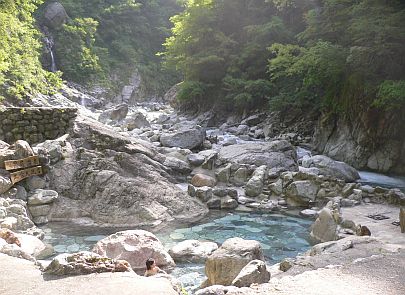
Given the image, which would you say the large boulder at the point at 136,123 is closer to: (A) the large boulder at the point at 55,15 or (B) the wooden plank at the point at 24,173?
(B) the wooden plank at the point at 24,173

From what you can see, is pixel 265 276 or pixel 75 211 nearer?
pixel 265 276

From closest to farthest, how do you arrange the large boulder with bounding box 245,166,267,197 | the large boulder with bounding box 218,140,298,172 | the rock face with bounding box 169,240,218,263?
1. the rock face with bounding box 169,240,218,263
2. the large boulder with bounding box 245,166,267,197
3. the large boulder with bounding box 218,140,298,172

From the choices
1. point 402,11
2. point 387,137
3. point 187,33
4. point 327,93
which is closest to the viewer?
point 402,11

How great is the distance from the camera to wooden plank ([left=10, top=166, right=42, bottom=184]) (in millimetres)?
7773

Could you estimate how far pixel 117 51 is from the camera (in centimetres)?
4209

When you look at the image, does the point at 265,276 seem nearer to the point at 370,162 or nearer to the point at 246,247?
the point at 246,247

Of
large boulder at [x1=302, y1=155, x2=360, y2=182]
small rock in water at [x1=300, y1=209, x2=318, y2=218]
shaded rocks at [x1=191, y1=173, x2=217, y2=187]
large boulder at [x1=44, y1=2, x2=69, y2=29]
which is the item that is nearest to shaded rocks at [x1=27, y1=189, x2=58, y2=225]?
shaded rocks at [x1=191, y1=173, x2=217, y2=187]

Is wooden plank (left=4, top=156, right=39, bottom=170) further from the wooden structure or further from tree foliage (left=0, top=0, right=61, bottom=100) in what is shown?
tree foliage (left=0, top=0, right=61, bottom=100)

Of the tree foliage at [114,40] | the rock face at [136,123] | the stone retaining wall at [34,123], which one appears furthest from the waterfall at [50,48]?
the stone retaining wall at [34,123]

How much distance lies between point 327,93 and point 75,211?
11.2 meters

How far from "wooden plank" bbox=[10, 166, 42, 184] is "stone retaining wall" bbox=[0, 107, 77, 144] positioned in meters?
1.80

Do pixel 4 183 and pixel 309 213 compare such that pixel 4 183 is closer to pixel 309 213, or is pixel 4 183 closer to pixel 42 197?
pixel 42 197

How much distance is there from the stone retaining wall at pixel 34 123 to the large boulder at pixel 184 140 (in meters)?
3.90

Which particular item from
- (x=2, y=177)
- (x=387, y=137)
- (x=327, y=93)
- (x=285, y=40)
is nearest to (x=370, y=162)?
(x=387, y=137)
